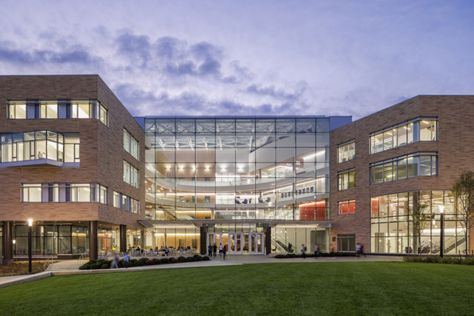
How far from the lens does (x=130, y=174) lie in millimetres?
50750

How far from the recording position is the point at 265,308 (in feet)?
44.3

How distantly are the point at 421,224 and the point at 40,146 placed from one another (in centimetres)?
3160

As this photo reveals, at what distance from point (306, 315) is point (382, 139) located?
125 feet

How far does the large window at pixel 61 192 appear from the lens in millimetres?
38875

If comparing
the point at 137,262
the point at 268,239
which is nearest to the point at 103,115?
the point at 137,262

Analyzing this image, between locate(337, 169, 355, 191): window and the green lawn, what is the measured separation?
3048 centimetres

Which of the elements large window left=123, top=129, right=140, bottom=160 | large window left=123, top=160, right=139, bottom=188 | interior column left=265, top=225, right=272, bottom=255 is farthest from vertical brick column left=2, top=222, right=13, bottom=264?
interior column left=265, top=225, right=272, bottom=255

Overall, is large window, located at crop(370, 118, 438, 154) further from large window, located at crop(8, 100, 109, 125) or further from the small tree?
large window, located at crop(8, 100, 109, 125)

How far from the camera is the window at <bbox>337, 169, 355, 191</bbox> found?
2063 inches

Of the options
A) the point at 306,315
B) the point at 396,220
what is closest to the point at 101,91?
the point at 396,220

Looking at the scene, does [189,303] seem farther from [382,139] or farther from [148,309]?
[382,139]

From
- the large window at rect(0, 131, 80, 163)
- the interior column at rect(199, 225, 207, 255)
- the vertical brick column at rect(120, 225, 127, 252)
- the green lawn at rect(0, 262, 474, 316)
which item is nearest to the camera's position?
the green lawn at rect(0, 262, 474, 316)

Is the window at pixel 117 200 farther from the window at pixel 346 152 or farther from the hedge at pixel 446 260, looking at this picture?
the hedge at pixel 446 260

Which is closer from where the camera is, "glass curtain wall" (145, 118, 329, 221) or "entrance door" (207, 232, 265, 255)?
"entrance door" (207, 232, 265, 255)
